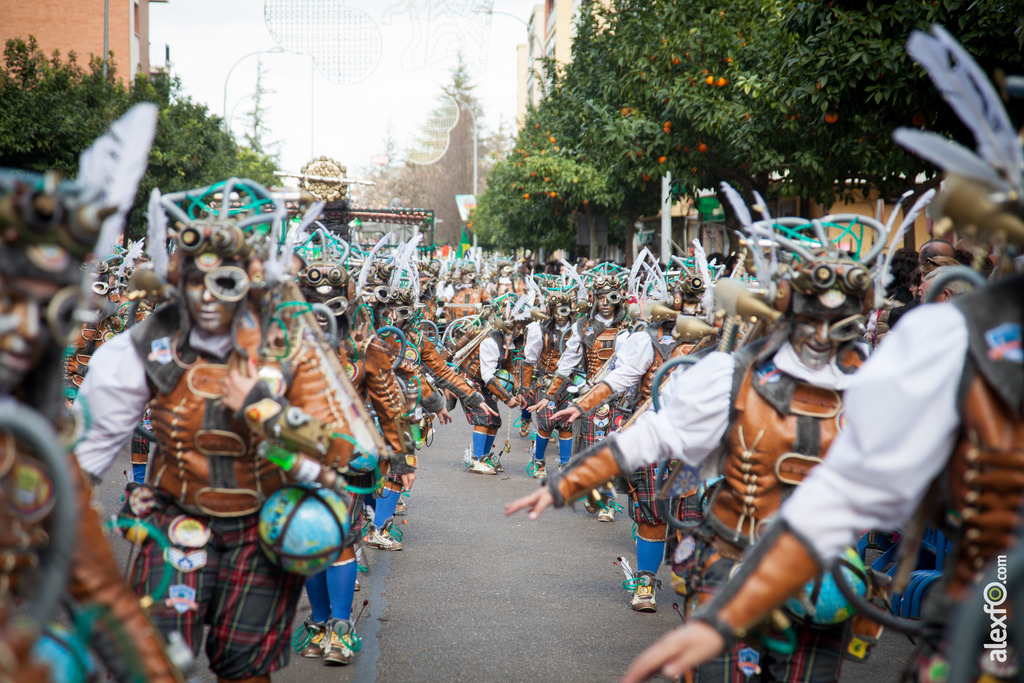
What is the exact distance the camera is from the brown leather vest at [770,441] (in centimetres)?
385

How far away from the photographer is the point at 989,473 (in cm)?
227

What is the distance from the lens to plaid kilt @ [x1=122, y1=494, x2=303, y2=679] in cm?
383

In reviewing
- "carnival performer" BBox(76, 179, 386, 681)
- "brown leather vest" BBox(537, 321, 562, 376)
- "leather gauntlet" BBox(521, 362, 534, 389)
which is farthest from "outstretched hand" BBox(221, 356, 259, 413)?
"leather gauntlet" BBox(521, 362, 534, 389)

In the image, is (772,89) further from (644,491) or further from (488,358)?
(644,491)

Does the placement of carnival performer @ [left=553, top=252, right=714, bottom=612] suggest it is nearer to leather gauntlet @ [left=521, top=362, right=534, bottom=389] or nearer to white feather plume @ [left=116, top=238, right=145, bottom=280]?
→ white feather plume @ [left=116, top=238, right=145, bottom=280]

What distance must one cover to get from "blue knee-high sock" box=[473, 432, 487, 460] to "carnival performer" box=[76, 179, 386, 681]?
8.06m

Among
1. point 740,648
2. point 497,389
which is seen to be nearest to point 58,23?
point 497,389

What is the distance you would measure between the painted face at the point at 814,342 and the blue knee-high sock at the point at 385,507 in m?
4.89

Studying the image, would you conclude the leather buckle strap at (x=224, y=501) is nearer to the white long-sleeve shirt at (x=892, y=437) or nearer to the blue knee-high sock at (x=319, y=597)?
the blue knee-high sock at (x=319, y=597)

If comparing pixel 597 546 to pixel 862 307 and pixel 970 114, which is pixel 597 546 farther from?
pixel 970 114

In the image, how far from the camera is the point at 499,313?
513 inches

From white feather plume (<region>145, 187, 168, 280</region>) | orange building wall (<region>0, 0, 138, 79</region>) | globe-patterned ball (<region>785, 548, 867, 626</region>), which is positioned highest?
orange building wall (<region>0, 0, 138, 79</region>)

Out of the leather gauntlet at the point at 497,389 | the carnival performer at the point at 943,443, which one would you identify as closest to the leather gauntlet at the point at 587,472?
the carnival performer at the point at 943,443

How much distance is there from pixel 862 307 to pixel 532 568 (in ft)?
15.3
